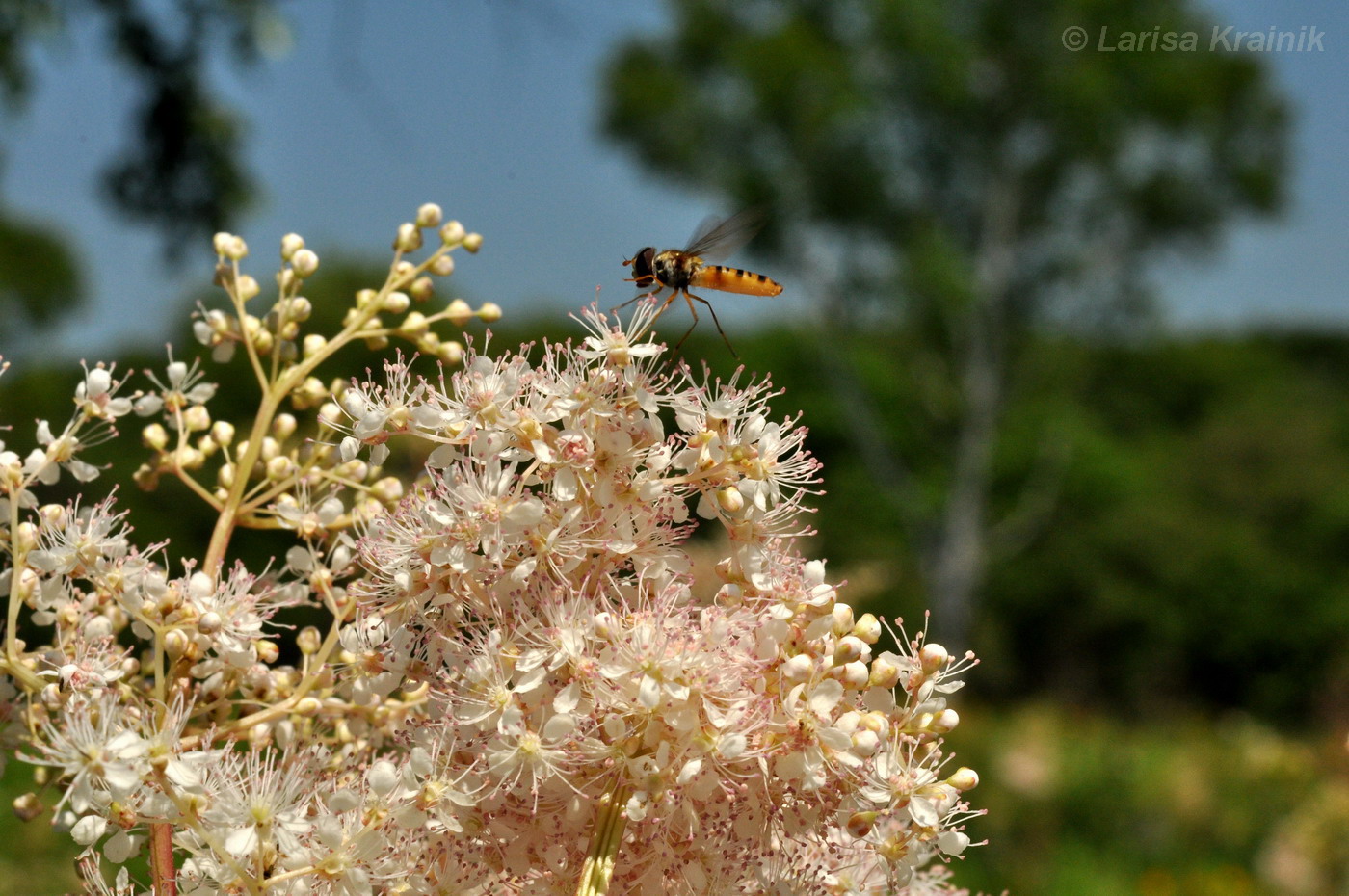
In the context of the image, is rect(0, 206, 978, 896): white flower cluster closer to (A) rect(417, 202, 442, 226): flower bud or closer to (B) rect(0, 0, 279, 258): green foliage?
(A) rect(417, 202, 442, 226): flower bud

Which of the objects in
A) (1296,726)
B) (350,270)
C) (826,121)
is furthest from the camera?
(350,270)

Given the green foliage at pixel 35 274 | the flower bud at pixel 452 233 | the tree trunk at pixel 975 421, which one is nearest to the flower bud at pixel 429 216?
the flower bud at pixel 452 233

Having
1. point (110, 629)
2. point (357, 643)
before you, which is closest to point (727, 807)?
point (357, 643)

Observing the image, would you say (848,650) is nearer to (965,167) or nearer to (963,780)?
(963,780)

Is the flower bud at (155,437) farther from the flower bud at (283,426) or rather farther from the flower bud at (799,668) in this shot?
the flower bud at (799,668)

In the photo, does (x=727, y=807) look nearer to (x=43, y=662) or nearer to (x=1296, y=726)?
(x=43, y=662)

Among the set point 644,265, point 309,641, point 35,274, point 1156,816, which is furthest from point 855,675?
point 35,274
